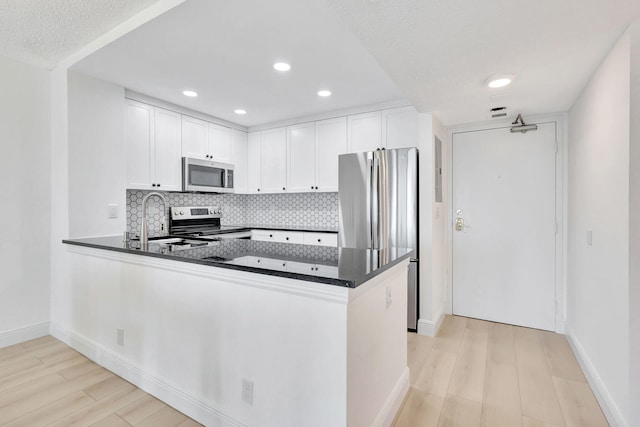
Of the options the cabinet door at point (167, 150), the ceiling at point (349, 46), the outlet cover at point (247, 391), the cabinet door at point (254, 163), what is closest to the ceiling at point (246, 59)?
the ceiling at point (349, 46)


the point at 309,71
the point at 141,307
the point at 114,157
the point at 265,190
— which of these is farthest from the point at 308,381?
the point at 265,190

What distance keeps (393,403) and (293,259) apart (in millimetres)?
1016

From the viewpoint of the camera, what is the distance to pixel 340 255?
176 cm

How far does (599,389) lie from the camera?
1967 millimetres

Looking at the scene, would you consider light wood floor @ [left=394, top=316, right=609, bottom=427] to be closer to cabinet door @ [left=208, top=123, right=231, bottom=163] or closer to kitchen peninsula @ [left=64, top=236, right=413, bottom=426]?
kitchen peninsula @ [left=64, top=236, right=413, bottom=426]

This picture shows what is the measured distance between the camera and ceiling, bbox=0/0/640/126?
1.51 metres

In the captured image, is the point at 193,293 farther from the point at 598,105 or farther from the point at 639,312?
the point at 598,105

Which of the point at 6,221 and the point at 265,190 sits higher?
the point at 265,190

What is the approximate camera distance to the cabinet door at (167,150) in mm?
3541

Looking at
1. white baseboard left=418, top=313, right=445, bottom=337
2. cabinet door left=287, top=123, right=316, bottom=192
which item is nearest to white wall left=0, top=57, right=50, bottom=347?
cabinet door left=287, top=123, right=316, bottom=192

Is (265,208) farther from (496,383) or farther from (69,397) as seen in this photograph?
(496,383)

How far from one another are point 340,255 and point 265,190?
3.01 meters

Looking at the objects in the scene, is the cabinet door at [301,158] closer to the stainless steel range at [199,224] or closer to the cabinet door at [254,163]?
the cabinet door at [254,163]

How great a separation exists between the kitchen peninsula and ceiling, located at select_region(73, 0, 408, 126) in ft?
4.68
